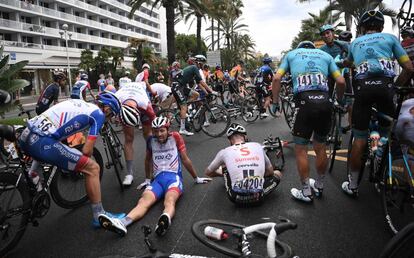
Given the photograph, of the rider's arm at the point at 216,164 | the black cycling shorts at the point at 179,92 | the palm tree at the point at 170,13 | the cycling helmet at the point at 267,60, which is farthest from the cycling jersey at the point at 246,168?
the palm tree at the point at 170,13

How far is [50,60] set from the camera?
45125mm

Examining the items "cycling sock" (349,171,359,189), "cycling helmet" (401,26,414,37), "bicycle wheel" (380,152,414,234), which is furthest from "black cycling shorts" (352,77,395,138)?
"cycling helmet" (401,26,414,37)

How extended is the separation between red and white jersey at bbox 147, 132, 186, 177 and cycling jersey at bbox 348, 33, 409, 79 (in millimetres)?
2667

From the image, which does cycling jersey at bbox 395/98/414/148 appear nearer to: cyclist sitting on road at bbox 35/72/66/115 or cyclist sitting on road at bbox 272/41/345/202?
cyclist sitting on road at bbox 272/41/345/202

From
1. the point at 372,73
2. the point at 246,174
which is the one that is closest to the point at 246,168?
the point at 246,174

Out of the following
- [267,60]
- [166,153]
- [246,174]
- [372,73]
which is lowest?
[246,174]

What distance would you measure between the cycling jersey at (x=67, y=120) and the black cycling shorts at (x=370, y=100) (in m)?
3.14

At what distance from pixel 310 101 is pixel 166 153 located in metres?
2.09

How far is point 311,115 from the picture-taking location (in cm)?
395

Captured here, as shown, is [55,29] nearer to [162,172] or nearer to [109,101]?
[109,101]

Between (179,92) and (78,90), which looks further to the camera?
(179,92)

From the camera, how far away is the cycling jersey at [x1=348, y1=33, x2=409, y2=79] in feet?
12.6

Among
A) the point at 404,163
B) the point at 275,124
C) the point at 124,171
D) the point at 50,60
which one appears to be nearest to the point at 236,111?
the point at 275,124

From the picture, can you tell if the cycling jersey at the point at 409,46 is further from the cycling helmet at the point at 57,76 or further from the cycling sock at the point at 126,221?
the cycling helmet at the point at 57,76
